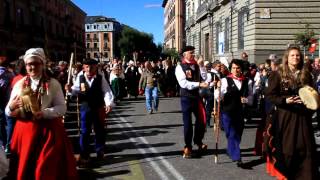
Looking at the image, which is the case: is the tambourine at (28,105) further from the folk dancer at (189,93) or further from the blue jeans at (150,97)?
the blue jeans at (150,97)

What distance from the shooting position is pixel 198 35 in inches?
2135

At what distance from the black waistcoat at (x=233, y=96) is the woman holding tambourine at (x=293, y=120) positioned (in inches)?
71.5

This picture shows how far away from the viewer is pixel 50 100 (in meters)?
5.55

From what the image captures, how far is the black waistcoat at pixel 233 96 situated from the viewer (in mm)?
8250

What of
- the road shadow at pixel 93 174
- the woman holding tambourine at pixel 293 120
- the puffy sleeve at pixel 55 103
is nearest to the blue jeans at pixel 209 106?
the road shadow at pixel 93 174

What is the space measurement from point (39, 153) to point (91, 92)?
2969 mm

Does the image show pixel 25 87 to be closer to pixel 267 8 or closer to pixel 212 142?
pixel 212 142

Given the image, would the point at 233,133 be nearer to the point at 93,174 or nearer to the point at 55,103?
the point at 93,174

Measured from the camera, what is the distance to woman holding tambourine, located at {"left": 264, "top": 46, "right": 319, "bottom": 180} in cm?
610

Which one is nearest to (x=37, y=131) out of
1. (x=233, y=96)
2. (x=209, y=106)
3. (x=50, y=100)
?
(x=50, y=100)

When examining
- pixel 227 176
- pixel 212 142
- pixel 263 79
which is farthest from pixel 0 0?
pixel 227 176

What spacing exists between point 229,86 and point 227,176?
66.7 inches

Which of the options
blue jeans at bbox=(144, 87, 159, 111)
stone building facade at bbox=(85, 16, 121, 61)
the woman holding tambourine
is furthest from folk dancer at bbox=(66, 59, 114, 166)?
stone building facade at bbox=(85, 16, 121, 61)

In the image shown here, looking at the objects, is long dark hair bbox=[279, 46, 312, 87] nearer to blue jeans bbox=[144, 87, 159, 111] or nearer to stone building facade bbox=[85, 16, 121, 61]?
blue jeans bbox=[144, 87, 159, 111]
